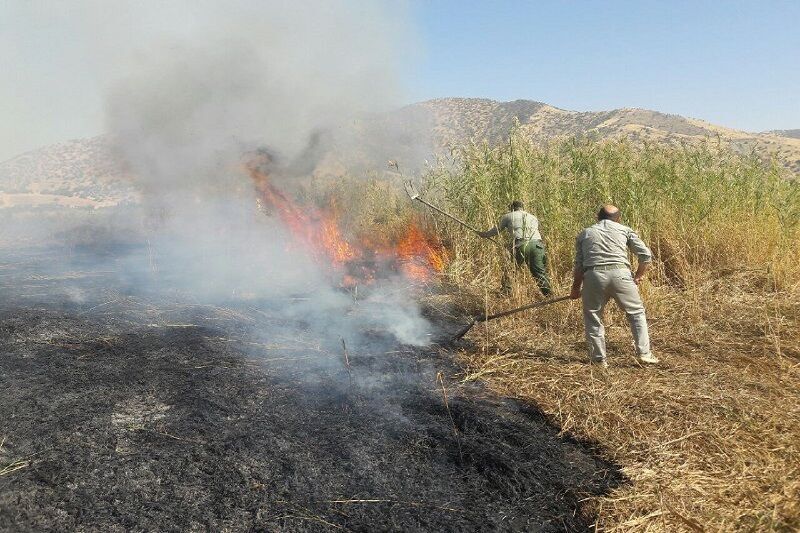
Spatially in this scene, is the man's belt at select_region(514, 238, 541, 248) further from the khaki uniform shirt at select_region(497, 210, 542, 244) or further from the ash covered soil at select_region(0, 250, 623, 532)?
the ash covered soil at select_region(0, 250, 623, 532)

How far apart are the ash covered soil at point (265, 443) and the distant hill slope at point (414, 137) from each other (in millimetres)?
16693

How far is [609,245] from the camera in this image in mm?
4895

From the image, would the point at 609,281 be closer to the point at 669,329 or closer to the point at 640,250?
the point at 640,250

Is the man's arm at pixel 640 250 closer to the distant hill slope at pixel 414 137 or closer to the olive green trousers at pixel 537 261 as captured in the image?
the olive green trousers at pixel 537 261

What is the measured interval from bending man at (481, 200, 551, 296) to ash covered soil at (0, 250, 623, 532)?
2.26 meters

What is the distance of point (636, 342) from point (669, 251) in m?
3.13

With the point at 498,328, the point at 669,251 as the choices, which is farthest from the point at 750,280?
the point at 498,328

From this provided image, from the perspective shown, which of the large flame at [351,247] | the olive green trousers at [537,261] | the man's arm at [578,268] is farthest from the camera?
the large flame at [351,247]

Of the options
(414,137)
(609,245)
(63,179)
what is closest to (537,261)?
(609,245)

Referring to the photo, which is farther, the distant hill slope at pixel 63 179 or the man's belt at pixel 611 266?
the distant hill slope at pixel 63 179

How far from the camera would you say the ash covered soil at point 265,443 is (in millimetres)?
2773

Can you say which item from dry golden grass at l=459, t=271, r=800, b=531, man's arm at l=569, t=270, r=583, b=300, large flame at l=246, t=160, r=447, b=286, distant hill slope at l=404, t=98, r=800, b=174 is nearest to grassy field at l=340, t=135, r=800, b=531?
dry golden grass at l=459, t=271, r=800, b=531

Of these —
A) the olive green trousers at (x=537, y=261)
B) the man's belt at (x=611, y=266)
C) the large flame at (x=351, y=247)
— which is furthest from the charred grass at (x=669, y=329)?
the man's belt at (x=611, y=266)

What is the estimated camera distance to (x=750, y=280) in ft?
21.3
